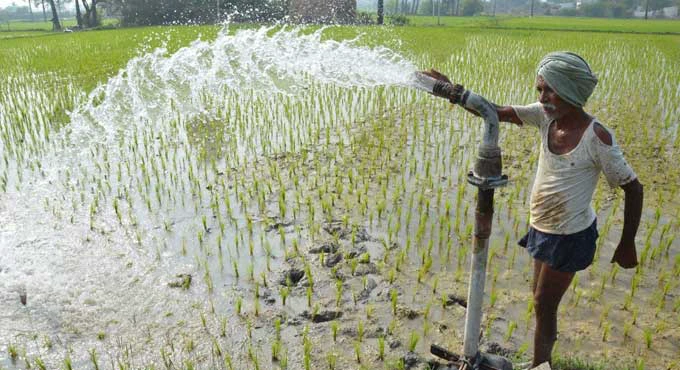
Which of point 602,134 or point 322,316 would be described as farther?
point 322,316

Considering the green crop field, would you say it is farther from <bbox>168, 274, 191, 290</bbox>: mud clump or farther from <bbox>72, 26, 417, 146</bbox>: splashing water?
<bbox>168, 274, 191, 290</bbox>: mud clump

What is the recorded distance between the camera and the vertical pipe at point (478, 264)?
1.81 m

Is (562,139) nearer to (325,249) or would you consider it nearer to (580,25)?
(325,249)

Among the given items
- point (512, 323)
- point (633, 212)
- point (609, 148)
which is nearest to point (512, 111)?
point (609, 148)

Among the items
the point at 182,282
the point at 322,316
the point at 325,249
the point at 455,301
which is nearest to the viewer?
the point at 322,316

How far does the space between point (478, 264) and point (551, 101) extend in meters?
0.66

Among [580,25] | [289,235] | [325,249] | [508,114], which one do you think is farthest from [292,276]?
[580,25]

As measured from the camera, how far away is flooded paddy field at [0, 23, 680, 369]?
2.60 m

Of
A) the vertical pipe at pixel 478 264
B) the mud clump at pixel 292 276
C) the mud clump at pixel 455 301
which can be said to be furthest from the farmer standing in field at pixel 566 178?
the mud clump at pixel 292 276

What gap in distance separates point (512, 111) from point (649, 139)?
15.3 ft

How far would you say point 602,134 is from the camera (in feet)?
5.77

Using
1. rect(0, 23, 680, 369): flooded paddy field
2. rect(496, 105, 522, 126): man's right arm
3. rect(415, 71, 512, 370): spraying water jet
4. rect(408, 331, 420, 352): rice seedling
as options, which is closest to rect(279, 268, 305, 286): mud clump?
rect(0, 23, 680, 369): flooded paddy field

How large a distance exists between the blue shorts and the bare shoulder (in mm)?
350

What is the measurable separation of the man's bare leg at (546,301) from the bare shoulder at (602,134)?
0.53m
